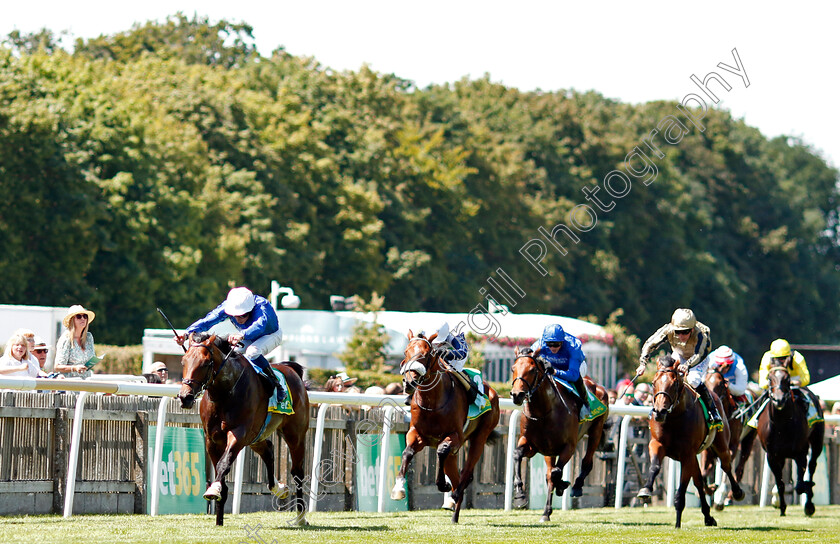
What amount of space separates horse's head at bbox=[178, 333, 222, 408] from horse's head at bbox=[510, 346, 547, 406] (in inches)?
119

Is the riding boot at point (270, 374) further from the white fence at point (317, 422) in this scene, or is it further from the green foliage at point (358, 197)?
the green foliage at point (358, 197)

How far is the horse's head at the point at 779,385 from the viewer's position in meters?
15.4

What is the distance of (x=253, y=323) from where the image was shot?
11.2m

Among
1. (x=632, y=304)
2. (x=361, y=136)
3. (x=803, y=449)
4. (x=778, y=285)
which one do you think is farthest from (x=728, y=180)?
(x=803, y=449)

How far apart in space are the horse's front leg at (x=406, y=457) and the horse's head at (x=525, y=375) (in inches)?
37.1

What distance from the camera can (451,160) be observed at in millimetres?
52281

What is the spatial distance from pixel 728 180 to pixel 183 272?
33884mm

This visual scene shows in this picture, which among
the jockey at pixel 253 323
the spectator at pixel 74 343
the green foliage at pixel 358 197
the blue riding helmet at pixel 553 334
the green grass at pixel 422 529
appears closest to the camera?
the green grass at pixel 422 529

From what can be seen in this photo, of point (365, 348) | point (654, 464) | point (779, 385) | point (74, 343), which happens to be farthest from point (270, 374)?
point (365, 348)

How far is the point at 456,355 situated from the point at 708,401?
2727 millimetres

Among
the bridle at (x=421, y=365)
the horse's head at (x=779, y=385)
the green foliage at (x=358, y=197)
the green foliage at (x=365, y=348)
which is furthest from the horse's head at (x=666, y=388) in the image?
the green foliage at (x=358, y=197)

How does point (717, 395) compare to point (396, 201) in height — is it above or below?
below

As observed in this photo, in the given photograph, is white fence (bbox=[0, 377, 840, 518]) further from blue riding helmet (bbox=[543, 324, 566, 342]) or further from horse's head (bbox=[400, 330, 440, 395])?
blue riding helmet (bbox=[543, 324, 566, 342])

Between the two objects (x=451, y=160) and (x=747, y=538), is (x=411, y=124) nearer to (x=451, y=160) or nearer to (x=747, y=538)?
(x=451, y=160)
